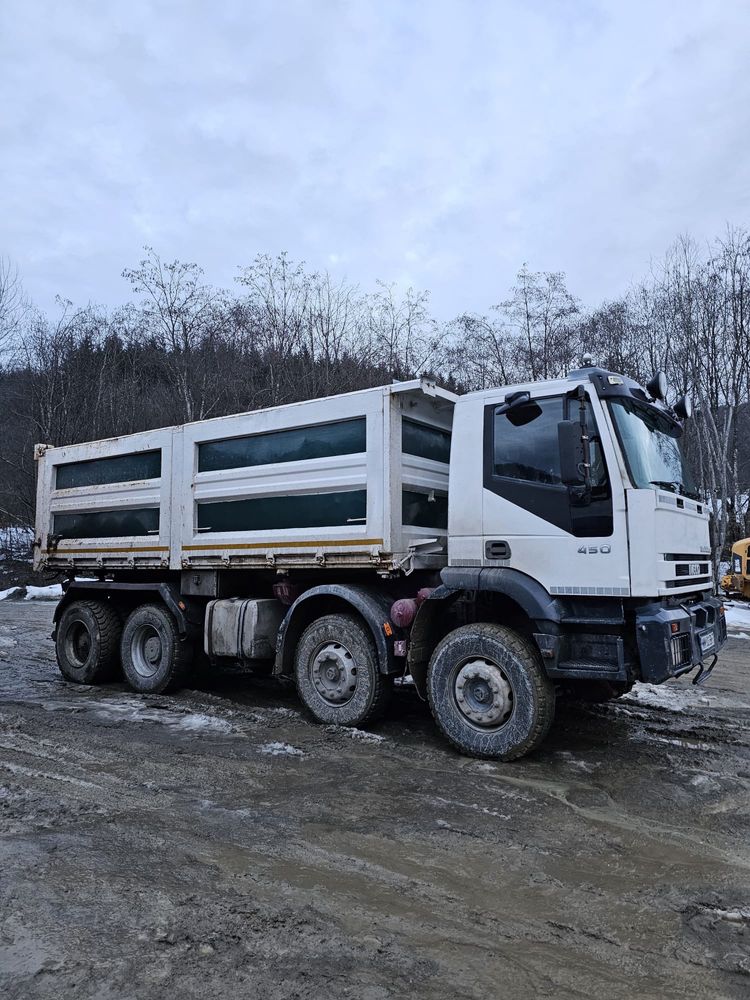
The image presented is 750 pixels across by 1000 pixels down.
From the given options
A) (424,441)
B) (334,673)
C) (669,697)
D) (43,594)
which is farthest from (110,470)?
(43,594)

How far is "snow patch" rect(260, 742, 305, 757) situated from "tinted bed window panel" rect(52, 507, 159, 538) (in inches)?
128

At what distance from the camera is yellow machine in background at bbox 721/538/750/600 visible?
54.2 feet

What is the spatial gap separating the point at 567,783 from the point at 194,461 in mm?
4983

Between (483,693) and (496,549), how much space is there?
3.69 feet

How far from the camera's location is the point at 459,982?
2.62 m

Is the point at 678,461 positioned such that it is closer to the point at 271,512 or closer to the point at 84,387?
the point at 271,512

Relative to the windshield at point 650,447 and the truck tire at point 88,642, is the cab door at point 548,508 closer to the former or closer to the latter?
the windshield at point 650,447

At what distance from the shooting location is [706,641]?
5.48m

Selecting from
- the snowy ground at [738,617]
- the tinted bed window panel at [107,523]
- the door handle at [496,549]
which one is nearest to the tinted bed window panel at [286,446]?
the tinted bed window panel at [107,523]

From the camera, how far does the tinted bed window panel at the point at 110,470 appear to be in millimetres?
8125

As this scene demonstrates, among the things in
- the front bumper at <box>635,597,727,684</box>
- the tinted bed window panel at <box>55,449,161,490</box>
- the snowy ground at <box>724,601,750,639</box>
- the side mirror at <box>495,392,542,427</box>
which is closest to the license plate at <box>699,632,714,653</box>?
the front bumper at <box>635,597,727,684</box>

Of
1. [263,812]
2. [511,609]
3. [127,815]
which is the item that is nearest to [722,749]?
[511,609]

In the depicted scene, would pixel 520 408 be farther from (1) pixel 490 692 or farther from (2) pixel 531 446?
(1) pixel 490 692

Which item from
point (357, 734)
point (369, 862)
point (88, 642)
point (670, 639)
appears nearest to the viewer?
point (369, 862)
